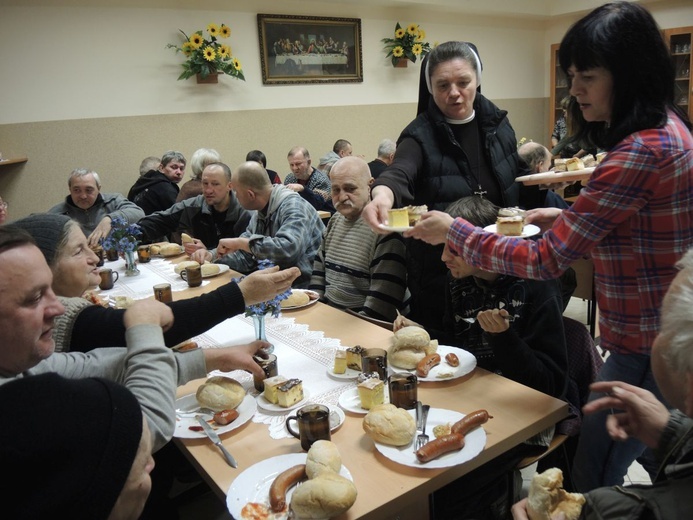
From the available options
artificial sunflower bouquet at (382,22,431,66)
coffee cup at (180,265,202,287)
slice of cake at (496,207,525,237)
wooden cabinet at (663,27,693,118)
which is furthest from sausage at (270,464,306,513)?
wooden cabinet at (663,27,693,118)

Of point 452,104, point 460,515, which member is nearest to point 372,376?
point 460,515

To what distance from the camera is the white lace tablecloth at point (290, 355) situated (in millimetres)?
1542

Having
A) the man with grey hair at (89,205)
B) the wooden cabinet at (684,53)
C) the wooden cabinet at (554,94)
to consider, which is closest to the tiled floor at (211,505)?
the man with grey hair at (89,205)

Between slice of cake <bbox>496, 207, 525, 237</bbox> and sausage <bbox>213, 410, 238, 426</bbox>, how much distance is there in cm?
106

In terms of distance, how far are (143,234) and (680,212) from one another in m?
3.77

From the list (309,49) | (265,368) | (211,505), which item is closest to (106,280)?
(211,505)

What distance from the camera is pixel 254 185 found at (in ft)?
11.0

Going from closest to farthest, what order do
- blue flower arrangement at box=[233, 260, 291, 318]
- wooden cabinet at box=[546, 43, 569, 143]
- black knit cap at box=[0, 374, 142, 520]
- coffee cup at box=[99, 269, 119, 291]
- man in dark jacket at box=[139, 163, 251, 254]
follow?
→ black knit cap at box=[0, 374, 142, 520] < blue flower arrangement at box=[233, 260, 291, 318] < coffee cup at box=[99, 269, 119, 291] < man in dark jacket at box=[139, 163, 251, 254] < wooden cabinet at box=[546, 43, 569, 143]

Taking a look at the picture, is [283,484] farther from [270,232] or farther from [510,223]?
[270,232]

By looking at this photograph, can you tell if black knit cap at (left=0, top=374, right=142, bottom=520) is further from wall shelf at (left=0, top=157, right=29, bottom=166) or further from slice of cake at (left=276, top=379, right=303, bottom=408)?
wall shelf at (left=0, top=157, right=29, bottom=166)

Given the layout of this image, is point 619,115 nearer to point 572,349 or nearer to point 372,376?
point 572,349

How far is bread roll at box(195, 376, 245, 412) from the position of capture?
150 cm

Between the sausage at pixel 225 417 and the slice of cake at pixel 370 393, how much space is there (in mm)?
367

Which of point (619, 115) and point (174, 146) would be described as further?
point (174, 146)
